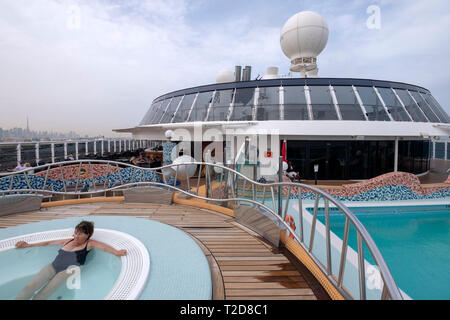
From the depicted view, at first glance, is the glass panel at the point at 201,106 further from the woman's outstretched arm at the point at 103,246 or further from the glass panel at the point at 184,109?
the woman's outstretched arm at the point at 103,246

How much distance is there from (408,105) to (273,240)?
39.4 feet

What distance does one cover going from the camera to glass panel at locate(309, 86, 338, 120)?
389 inches

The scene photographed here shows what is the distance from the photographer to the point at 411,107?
1121 cm

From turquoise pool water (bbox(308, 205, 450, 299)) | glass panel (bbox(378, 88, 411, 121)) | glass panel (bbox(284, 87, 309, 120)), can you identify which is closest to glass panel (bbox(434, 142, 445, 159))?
glass panel (bbox(378, 88, 411, 121))

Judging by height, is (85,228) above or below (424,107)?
below

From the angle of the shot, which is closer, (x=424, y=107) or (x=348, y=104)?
(x=348, y=104)

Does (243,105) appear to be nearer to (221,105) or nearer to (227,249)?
(221,105)

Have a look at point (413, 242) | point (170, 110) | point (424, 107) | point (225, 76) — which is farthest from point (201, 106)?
point (424, 107)

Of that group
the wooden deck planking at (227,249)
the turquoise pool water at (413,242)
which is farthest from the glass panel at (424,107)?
the wooden deck planking at (227,249)

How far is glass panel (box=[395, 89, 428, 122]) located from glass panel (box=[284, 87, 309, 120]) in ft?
16.6

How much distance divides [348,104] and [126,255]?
1060 centimetres

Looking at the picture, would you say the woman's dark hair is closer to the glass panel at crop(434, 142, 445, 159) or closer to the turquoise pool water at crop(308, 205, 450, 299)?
the turquoise pool water at crop(308, 205, 450, 299)

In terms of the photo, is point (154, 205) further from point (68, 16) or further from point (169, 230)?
point (68, 16)
